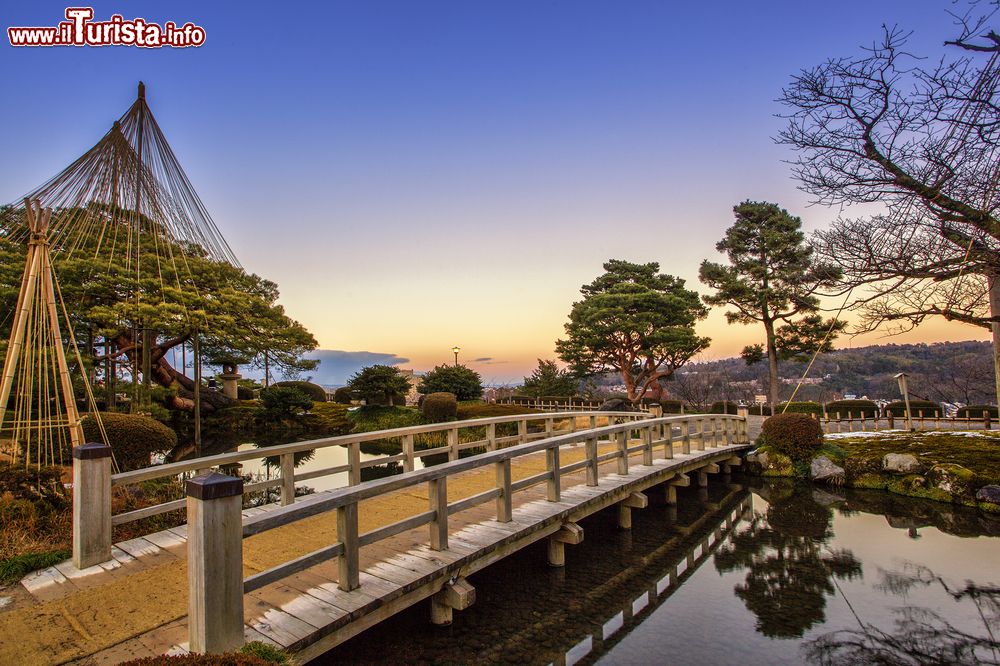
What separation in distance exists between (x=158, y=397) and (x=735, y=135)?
65.7 feet

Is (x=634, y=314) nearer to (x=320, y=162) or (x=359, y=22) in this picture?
(x=320, y=162)

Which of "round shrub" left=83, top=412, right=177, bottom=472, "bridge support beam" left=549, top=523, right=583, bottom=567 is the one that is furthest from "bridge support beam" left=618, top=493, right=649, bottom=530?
"round shrub" left=83, top=412, right=177, bottom=472

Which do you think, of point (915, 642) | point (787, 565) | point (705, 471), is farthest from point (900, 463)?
point (915, 642)

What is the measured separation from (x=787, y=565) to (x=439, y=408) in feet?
54.5

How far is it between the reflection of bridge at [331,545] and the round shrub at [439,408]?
13848 mm

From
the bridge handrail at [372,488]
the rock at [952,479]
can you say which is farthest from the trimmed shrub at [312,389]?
the rock at [952,479]

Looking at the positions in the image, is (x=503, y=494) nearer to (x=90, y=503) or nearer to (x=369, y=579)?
(x=369, y=579)

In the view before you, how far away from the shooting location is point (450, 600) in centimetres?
508

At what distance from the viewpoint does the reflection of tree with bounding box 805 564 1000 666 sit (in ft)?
16.5

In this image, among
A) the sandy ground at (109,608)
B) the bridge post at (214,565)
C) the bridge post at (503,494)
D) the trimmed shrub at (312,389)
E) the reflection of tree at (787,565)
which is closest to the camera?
the bridge post at (214,565)

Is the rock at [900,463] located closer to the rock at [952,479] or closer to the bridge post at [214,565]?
the rock at [952,479]

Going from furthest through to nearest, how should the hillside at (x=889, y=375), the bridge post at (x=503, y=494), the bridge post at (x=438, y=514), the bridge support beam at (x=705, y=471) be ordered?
the hillside at (x=889, y=375)
the bridge support beam at (x=705, y=471)
the bridge post at (x=503, y=494)
the bridge post at (x=438, y=514)

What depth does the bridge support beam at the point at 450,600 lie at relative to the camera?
16.4 feet

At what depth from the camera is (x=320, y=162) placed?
15.9m
